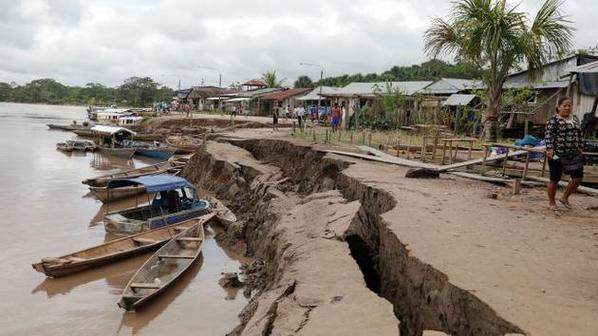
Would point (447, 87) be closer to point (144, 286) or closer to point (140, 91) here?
point (144, 286)

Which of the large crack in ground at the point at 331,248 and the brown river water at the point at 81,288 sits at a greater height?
the large crack in ground at the point at 331,248

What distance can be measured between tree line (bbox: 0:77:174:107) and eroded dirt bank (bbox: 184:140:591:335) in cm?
9611

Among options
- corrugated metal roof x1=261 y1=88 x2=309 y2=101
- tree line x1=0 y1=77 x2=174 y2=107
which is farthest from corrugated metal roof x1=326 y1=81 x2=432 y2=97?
tree line x1=0 y1=77 x2=174 y2=107

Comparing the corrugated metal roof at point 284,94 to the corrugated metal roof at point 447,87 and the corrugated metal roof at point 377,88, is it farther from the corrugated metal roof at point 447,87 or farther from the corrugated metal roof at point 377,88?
the corrugated metal roof at point 447,87

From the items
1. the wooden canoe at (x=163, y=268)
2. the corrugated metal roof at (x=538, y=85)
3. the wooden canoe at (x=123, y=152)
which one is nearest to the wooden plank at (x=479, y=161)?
the wooden canoe at (x=163, y=268)

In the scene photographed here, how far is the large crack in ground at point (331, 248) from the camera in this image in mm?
5016

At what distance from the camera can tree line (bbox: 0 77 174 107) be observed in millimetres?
105250

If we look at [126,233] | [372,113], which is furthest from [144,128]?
[126,233]

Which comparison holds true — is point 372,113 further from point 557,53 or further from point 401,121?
point 557,53

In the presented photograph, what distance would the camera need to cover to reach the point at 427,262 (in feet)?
18.7

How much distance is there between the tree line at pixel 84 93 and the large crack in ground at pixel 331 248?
91.5 m

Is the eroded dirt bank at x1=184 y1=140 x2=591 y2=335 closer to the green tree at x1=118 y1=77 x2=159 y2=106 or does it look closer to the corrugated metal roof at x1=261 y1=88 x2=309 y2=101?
the corrugated metal roof at x1=261 y1=88 x2=309 y2=101

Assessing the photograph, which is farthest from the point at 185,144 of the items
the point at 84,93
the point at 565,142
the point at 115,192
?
the point at 84,93

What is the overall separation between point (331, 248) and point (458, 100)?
66.5 ft
